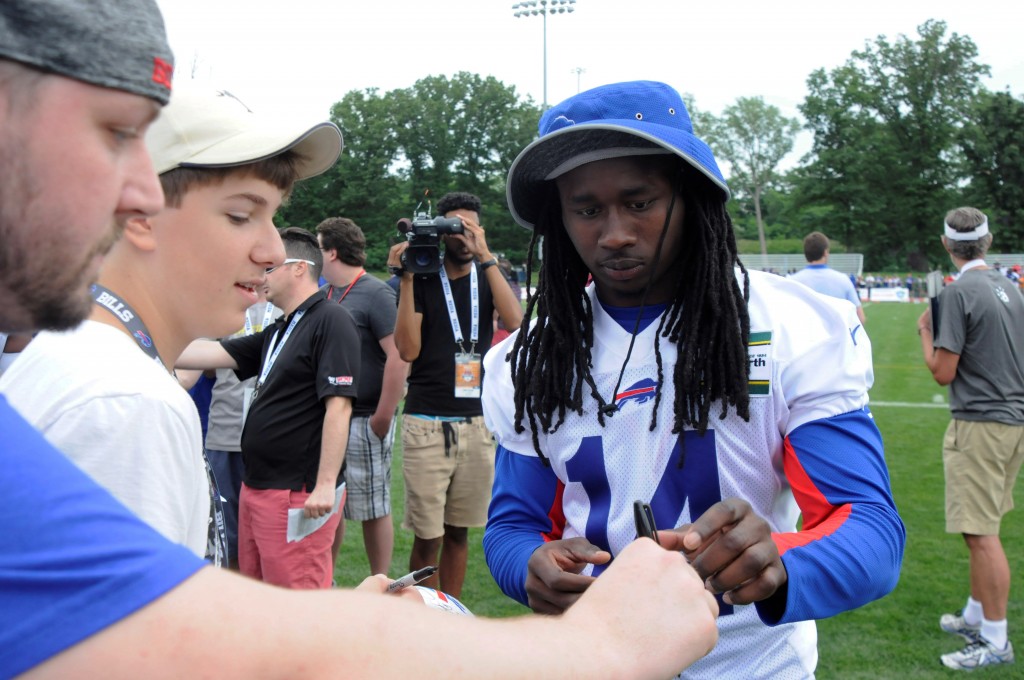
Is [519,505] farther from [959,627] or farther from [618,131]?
[959,627]

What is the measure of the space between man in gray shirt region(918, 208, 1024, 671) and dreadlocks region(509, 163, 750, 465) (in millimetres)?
3964

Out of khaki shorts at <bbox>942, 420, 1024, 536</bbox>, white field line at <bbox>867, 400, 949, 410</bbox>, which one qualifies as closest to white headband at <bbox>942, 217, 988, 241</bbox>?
khaki shorts at <bbox>942, 420, 1024, 536</bbox>

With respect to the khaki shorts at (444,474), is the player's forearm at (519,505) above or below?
above

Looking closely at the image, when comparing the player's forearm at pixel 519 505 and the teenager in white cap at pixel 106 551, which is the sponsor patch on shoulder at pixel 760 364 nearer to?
the player's forearm at pixel 519 505

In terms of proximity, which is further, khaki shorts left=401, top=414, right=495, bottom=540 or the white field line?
the white field line

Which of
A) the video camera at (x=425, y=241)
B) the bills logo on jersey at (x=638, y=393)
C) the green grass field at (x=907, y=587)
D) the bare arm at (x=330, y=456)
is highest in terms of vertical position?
the video camera at (x=425, y=241)

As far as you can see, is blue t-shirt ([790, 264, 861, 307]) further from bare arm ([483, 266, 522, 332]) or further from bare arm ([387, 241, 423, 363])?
bare arm ([387, 241, 423, 363])

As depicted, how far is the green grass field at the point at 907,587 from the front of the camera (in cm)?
495

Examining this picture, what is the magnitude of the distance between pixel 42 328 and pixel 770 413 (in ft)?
4.91

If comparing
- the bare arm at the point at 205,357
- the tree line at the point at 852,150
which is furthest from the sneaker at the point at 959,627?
the tree line at the point at 852,150

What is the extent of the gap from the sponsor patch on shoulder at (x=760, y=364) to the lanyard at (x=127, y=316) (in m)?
1.25

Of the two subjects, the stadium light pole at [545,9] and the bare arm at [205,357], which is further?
the stadium light pole at [545,9]

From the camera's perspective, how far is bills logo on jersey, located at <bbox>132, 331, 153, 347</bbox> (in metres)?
1.64

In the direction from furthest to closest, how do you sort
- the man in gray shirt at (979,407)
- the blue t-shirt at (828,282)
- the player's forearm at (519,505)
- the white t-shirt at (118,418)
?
the blue t-shirt at (828,282) → the man in gray shirt at (979,407) → the player's forearm at (519,505) → the white t-shirt at (118,418)
